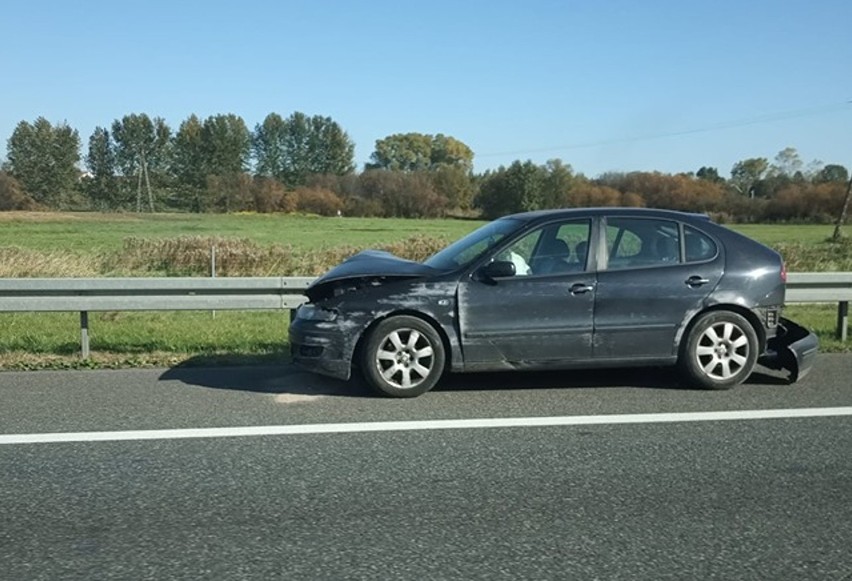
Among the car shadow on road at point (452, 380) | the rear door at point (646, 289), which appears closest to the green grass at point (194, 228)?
the car shadow on road at point (452, 380)

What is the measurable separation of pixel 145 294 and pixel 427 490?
17.0 ft

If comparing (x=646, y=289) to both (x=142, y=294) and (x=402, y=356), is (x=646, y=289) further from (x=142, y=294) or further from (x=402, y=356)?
(x=142, y=294)

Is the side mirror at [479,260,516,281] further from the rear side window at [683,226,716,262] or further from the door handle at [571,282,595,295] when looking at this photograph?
the rear side window at [683,226,716,262]

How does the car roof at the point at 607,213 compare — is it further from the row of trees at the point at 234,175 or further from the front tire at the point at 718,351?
the row of trees at the point at 234,175

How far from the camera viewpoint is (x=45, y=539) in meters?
3.94

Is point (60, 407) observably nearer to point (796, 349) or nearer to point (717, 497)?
point (717, 497)

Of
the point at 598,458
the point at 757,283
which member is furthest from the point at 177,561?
the point at 757,283

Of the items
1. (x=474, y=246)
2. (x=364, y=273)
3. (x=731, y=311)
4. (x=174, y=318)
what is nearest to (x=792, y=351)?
(x=731, y=311)

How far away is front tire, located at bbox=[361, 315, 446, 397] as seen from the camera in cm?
679

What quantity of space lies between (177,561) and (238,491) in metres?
0.92

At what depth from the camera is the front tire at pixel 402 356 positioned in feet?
22.3

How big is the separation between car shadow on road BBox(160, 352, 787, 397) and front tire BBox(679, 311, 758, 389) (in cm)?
22

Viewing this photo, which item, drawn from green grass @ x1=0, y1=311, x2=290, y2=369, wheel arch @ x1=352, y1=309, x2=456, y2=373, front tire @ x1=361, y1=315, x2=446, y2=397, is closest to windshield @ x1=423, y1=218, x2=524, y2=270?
wheel arch @ x1=352, y1=309, x2=456, y2=373

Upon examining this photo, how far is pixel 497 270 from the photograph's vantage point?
6.89m
